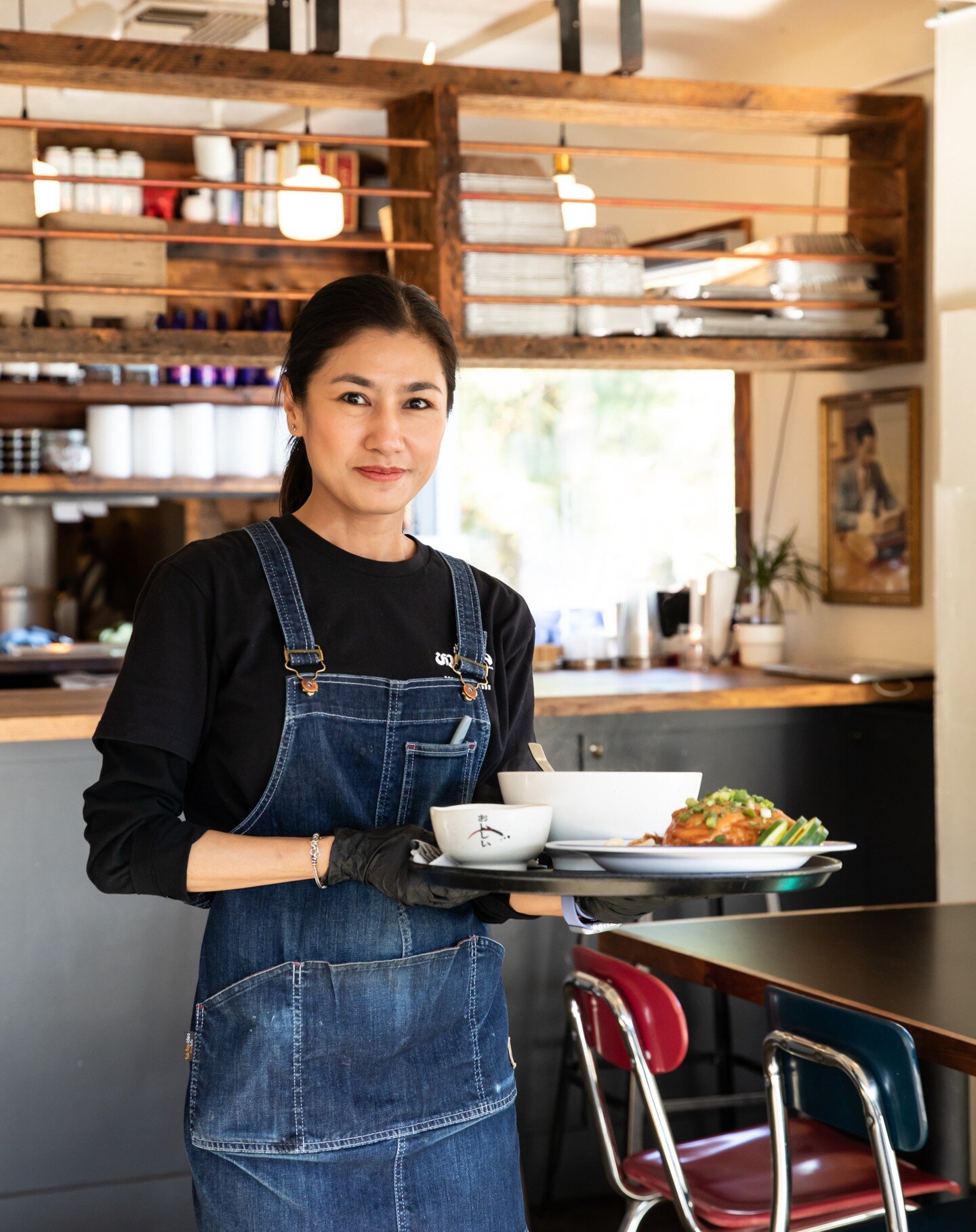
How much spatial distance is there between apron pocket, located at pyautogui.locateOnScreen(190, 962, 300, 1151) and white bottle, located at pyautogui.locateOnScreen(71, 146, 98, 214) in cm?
441

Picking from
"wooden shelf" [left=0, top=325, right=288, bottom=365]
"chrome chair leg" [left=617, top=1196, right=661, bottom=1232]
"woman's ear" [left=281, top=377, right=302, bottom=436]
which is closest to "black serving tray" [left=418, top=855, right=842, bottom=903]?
"woman's ear" [left=281, top=377, right=302, bottom=436]

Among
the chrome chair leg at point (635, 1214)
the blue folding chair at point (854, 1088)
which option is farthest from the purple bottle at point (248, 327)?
the blue folding chair at point (854, 1088)

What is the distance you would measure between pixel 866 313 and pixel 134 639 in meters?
2.98

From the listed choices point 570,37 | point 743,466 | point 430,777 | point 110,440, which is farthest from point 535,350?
point 110,440

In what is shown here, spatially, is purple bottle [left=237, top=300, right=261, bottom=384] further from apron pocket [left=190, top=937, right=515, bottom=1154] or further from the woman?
apron pocket [left=190, top=937, right=515, bottom=1154]

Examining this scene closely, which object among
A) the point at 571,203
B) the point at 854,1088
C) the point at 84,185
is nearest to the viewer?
the point at 854,1088

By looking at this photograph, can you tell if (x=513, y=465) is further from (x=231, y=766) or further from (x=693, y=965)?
(x=231, y=766)

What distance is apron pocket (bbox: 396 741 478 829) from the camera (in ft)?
5.31

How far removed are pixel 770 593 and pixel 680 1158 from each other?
91.3 inches

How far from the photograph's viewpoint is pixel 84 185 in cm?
559

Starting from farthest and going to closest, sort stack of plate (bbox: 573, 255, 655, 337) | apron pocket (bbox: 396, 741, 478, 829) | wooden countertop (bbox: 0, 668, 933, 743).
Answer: stack of plate (bbox: 573, 255, 655, 337) → wooden countertop (bbox: 0, 668, 933, 743) → apron pocket (bbox: 396, 741, 478, 829)

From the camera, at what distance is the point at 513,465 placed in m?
5.96

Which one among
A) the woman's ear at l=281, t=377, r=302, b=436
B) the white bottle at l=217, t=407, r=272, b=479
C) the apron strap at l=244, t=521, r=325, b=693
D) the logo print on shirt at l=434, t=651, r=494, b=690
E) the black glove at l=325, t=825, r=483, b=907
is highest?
the white bottle at l=217, t=407, r=272, b=479

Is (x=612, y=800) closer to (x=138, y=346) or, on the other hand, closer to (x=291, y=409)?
(x=291, y=409)
